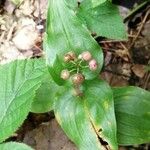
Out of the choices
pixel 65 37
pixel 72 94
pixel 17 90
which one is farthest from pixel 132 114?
pixel 17 90

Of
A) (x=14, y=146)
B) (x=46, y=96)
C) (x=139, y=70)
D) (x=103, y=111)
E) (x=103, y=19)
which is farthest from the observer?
(x=139, y=70)

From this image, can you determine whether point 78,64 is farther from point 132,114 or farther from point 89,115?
point 132,114

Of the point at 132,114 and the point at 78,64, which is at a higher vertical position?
the point at 78,64

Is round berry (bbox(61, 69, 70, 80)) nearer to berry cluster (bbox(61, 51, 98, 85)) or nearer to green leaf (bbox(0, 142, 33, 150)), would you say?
berry cluster (bbox(61, 51, 98, 85))

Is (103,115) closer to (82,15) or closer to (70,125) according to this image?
(70,125)

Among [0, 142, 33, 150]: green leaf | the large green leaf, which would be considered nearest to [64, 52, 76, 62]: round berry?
the large green leaf

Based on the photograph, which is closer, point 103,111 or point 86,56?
point 86,56

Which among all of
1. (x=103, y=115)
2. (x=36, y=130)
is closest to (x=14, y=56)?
(x=36, y=130)

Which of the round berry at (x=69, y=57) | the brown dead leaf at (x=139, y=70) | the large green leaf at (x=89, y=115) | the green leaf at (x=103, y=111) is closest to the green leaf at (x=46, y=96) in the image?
the large green leaf at (x=89, y=115)
